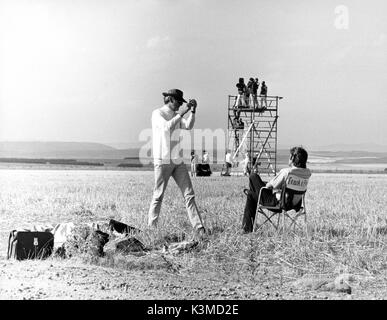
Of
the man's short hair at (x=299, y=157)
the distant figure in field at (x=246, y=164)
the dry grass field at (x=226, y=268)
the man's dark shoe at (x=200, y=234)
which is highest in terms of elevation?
the man's short hair at (x=299, y=157)

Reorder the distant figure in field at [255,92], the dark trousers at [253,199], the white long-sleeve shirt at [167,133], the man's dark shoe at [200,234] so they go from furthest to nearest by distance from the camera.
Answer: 1. the distant figure in field at [255,92]
2. the dark trousers at [253,199]
3. the white long-sleeve shirt at [167,133]
4. the man's dark shoe at [200,234]

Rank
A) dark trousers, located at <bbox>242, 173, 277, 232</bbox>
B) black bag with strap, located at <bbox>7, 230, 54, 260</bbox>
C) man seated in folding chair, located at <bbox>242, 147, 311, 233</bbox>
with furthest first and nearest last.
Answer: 1. dark trousers, located at <bbox>242, 173, 277, 232</bbox>
2. man seated in folding chair, located at <bbox>242, 147, 311, 233</bbox>
3. black bag with strap, located at <bbox>7, 230, 54, 260</bbox>

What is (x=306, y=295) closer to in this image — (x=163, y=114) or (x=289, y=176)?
(x=289, y=176)

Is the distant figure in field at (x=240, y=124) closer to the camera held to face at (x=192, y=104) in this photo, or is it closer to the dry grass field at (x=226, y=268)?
the dry grass field at (x=226, y=268)

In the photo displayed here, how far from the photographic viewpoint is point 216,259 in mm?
7520

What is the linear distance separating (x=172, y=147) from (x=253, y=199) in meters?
1.48

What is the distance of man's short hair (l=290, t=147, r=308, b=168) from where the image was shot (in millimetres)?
8906

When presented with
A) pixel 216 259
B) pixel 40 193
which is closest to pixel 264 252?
pixel 216 259

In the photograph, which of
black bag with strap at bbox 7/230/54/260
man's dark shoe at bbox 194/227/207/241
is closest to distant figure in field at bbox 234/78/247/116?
man's dark shoe at bbox 194/227/207/241

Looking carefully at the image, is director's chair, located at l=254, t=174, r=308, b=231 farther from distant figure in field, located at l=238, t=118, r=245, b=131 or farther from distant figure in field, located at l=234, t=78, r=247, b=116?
distant figure in field, located at l=238, t=118, r=245, b=131

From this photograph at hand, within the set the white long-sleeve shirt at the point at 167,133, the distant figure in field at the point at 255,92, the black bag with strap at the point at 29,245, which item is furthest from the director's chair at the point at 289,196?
the distant figure in field at the point at 255,92

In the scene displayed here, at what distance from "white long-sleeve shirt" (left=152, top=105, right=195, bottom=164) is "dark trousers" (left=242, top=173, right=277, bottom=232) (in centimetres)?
117

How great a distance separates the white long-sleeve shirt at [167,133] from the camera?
28.1 feet

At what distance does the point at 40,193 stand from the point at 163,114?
9.60 meters
